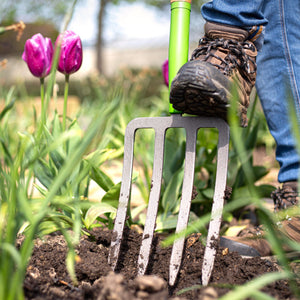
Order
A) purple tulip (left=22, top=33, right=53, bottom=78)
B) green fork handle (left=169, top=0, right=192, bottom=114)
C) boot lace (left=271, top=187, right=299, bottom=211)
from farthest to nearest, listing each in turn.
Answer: purple tulip (left=22, top=33, right=53, bottom=78), boot lace (left=271, top=187, right=299, bottom=211), green fork handle (left=169, top=0, right=192, bottom=114)

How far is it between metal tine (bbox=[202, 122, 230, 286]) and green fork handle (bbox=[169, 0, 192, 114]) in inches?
7.9

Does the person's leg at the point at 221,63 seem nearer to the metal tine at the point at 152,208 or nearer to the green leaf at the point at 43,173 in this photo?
the metal tine at the point at 152,208

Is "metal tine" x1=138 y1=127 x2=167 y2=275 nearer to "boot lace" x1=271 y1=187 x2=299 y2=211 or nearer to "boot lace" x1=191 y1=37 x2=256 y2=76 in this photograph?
"boot lace" x1=191 y1=37 x2=256 y2=76

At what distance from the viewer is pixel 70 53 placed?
1371mm

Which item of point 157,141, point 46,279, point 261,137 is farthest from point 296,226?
point 261,137

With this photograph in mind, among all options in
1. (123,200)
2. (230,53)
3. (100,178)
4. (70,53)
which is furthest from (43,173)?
(230,53)

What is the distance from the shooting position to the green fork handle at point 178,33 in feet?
3.72

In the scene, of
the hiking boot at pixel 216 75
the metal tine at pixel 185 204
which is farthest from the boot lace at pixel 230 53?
the metal tine at pixel 185 204

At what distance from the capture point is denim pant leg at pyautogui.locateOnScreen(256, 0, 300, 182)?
1.29m

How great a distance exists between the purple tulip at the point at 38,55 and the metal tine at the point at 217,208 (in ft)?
2.56

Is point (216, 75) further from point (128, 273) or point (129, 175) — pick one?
point (128, 273)

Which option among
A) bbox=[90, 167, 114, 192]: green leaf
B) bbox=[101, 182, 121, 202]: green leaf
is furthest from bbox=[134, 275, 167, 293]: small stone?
bbox=[90, 167, 114, 192]: green leaf

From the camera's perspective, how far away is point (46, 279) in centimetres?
90

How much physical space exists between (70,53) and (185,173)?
26.8 inches
